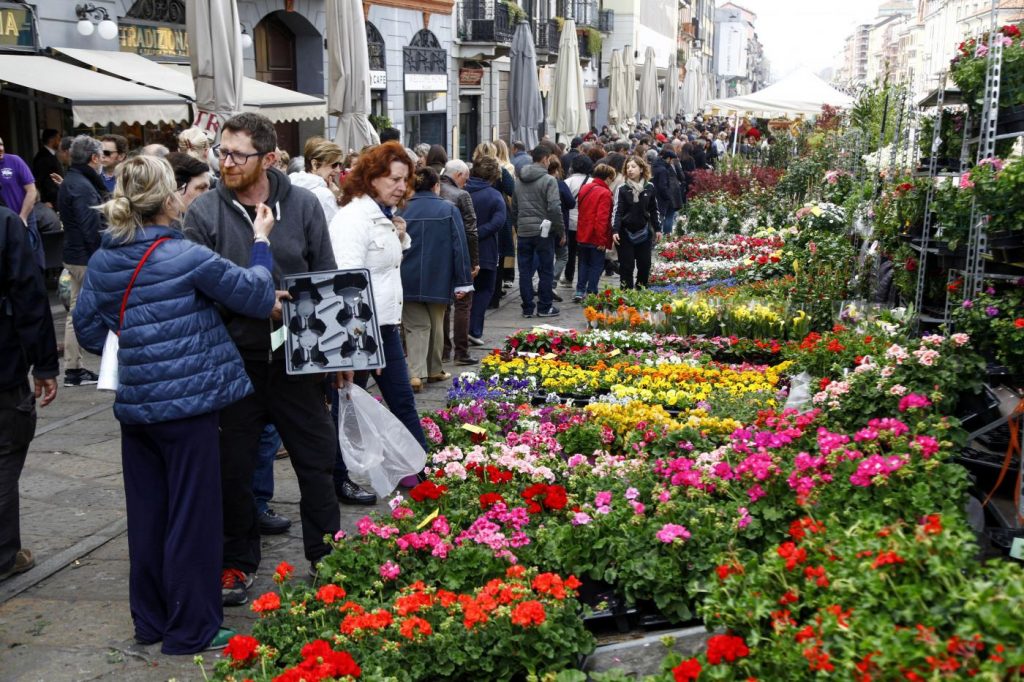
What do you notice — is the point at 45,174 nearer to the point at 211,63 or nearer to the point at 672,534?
the point at 211,63

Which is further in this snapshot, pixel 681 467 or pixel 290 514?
pixel 290 514

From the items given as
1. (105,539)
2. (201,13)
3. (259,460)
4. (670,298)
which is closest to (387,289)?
(259,460)

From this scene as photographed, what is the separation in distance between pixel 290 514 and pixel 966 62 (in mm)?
3988

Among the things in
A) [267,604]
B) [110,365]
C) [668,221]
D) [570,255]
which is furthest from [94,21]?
[267,604]

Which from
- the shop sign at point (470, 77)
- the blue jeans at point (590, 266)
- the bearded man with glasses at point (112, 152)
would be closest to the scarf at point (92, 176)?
the bearded man with glasses at point (112, 152)

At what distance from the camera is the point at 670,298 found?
9.34 m

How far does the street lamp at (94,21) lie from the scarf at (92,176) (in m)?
5.72

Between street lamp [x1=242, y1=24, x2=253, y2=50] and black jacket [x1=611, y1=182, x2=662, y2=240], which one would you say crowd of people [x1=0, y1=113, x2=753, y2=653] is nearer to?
black jacket [x1=611, y1=182, x2=662, y2=240]

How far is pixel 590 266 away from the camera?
Answer: 1179 cm

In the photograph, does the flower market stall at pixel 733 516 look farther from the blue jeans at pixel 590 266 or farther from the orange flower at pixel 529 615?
the blue jeans at pixel 590 266

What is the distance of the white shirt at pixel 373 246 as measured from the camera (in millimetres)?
5656

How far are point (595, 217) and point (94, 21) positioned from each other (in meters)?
6.73

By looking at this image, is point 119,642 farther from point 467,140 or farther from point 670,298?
point 467,140

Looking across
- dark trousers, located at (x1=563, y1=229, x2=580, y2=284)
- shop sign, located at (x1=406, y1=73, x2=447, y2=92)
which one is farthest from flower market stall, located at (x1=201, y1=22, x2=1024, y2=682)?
shop sign, located at (x1=406, y1=73, x2=447, y2=92)
